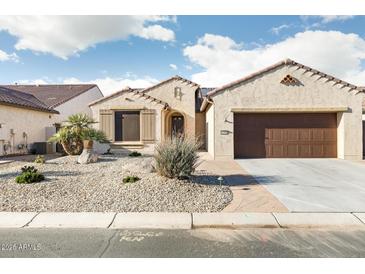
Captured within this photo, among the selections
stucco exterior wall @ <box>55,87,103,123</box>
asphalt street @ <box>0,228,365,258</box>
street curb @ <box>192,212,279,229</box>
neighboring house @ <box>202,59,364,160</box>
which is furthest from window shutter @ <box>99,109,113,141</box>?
street curb @ <box>192,212,279,229</box>

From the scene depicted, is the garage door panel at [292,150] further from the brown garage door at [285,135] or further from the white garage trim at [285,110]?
the white garage trim at [285,110]

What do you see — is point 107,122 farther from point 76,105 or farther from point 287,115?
point 287,115

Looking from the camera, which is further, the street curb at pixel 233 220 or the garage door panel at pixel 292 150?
the garage door panel at pixel 292 150

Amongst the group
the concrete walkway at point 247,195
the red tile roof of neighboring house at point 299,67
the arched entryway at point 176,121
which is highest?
the red tile roof of neighboring house at point 299,67

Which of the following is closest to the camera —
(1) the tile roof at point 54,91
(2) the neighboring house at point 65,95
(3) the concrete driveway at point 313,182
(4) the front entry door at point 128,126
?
(3) the concrete driveway at point 313,182

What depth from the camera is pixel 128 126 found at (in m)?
16.3

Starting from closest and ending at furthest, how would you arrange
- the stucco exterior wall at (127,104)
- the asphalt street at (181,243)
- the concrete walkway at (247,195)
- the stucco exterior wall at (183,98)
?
1. the asphalt street at (181,243)
2. the concrete walkway at (247,195)
3. the stucco exterior wall at (127,104)
4. the stucco exterior wall at (183,98)

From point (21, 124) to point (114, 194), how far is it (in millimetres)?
12209

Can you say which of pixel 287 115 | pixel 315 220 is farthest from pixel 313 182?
pixel 287 115

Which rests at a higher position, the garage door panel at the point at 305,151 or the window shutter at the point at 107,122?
the window shutter at the point at 107,122

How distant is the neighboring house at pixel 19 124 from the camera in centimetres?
1385

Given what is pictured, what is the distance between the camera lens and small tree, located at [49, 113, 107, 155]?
12.7 metres

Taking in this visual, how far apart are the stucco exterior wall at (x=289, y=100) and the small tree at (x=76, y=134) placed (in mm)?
6391

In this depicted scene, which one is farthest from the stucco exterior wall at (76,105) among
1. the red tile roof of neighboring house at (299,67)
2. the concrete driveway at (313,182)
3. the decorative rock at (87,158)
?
the concrete driveway at (313,182)
